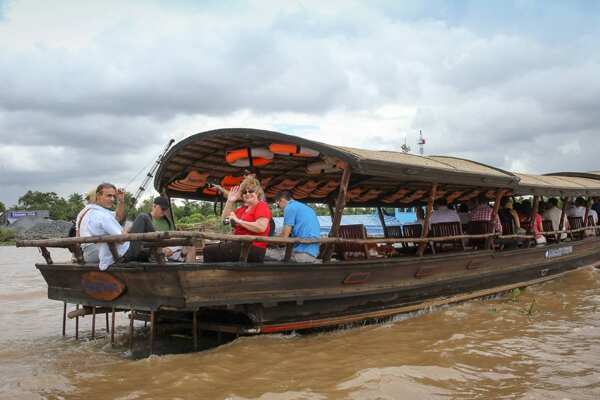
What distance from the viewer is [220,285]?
4.86m

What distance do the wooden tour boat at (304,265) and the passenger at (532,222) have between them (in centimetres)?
24

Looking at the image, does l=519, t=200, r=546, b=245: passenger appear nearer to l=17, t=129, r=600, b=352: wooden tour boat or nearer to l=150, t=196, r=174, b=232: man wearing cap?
l=17, t=129, r=600, b=352: wooden tour boat

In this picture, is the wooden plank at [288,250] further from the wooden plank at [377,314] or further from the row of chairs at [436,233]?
the row of chairs at [436,233]

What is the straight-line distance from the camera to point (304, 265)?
18.1ft

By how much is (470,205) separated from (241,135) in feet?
18.9

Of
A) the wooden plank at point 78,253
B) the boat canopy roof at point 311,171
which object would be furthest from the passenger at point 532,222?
the wooden plank at point 78,253

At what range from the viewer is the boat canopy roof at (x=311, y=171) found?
6098 mm

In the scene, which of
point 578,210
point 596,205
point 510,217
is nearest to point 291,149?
point 510,217

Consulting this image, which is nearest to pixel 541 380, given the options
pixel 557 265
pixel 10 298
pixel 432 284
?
pixel 432 284

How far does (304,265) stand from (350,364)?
114 cm

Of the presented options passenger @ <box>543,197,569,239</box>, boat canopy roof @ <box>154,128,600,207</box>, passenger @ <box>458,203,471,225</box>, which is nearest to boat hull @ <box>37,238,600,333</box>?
boat canopy roof @ <box>154,128,600,207</box>

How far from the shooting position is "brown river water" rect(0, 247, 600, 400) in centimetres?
431

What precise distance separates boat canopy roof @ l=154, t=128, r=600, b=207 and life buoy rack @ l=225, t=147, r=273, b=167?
0.01m

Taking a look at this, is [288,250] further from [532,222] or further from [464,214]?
[532,222]
